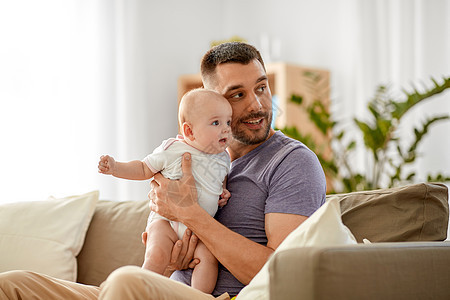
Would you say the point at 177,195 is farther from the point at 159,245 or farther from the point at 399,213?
the point at 399,213

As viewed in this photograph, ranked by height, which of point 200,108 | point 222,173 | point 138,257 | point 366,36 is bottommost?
point 138,257

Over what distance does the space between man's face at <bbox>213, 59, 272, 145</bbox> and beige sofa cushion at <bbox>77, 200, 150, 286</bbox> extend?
0.66 meters

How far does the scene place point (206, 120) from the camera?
5.49ft

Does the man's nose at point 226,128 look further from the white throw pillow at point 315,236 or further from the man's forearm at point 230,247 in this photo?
the white throw pillow at point 315,236

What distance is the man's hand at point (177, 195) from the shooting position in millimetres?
1638

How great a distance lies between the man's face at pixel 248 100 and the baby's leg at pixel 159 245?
369mm

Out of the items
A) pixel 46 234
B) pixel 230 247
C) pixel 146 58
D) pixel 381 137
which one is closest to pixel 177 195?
pixel 230 247

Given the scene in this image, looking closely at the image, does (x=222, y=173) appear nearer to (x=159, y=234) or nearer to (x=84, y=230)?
(x=159, y=234)

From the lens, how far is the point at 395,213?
1721 mm

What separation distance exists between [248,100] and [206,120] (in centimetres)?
19

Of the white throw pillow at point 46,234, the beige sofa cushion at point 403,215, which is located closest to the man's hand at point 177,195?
the beige sofa cushion at point 403,215

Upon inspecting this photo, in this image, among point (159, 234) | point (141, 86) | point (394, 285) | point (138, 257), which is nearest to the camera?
point (394, 285)

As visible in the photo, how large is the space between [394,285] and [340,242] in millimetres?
148

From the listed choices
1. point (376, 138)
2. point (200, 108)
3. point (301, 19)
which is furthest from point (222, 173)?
point (301, 19)
